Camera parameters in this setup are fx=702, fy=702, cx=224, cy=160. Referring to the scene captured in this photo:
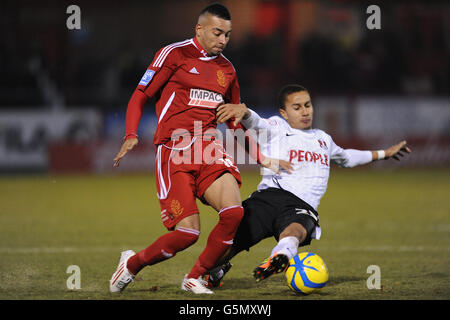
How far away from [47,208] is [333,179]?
26.0 ft

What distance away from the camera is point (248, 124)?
5363mm

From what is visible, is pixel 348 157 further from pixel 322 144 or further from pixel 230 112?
pixel 230 112

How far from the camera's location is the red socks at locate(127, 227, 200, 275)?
4.93 metres

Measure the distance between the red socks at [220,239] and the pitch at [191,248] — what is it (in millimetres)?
230

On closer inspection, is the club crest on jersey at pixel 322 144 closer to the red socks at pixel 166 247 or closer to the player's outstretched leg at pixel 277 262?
the player's outstretched leg at pixel 277 262

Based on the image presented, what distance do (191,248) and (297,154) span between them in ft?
8.28

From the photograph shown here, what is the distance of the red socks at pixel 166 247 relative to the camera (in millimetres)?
4934

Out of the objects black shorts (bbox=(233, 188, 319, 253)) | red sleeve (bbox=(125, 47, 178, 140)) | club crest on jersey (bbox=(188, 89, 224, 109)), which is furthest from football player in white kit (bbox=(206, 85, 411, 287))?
red sleeve (bbox=(125, 47, 178, 140))

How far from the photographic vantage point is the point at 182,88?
16.8 ft

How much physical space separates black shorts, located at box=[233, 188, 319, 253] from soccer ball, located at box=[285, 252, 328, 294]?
29 cm

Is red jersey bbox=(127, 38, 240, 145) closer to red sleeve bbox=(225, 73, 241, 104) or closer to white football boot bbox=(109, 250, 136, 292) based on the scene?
red sleeve bbox=(225, 73, 241, 104)

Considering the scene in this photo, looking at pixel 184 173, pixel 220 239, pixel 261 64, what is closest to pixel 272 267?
pixel 220 239

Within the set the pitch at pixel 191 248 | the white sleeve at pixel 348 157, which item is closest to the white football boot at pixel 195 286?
the pitch at pixel 191 248

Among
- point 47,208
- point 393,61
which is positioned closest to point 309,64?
point 393,61
